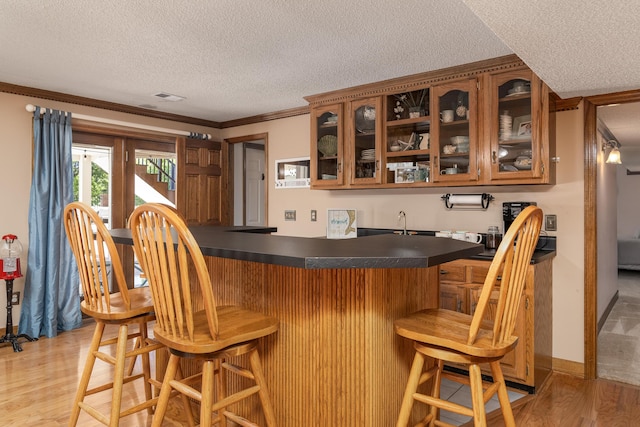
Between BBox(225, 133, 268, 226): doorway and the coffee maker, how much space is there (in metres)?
2.99

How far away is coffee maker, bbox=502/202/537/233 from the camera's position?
3.25m

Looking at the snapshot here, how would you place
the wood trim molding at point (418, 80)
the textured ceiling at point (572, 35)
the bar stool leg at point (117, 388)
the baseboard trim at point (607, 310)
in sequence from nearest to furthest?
1. the textured ceiling at point (572, 35)
2. the bar stool leg at point (117, 388)
3. the wood trim molding at point (418, 80)
4. the baseboard trim at point (607, 310)

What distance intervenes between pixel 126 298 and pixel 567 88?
286cm

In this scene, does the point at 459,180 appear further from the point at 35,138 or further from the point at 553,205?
the point at 35,138

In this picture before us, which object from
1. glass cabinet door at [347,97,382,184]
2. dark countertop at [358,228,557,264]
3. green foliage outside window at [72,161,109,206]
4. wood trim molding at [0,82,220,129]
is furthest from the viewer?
green foliage outside window at [72,161,109,206]

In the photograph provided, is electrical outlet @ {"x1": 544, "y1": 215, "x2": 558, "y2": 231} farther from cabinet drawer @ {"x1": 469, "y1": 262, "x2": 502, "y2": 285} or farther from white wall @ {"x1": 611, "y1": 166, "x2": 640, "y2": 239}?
white wall @ {"x1": 611, "y1": 166, "x2": 640, "y2": 239}

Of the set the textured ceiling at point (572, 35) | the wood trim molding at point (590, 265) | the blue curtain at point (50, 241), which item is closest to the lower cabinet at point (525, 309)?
the wood trim molding at point (590, 265)

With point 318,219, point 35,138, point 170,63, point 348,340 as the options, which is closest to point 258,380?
point 348,340

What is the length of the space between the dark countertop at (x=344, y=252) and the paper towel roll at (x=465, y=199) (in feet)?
5.12

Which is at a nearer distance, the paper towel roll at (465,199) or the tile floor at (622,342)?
the tile floor at (622,342)

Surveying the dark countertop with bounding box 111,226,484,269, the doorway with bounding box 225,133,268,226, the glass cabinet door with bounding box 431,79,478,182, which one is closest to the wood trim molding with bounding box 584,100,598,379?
the glass cabinet door with bounding box 431,79,478,182

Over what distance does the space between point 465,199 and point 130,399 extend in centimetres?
276

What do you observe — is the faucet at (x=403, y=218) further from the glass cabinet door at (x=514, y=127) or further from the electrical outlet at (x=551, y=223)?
the electrical outlet at (x=551, y=223)

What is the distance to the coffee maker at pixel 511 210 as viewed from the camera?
325 cm
